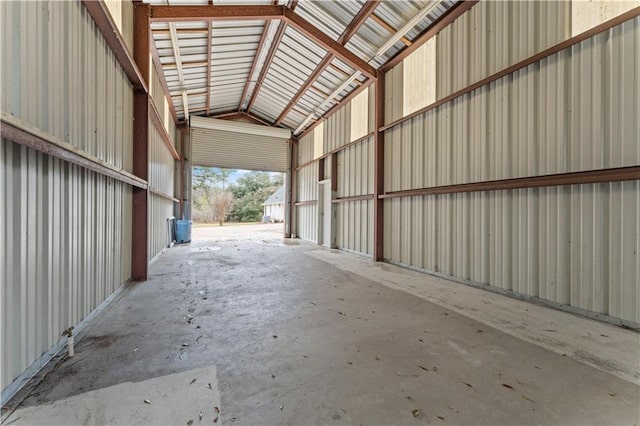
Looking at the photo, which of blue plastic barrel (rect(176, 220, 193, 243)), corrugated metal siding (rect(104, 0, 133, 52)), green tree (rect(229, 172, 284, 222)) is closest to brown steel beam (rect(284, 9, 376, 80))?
corrugated metal siding (rect(104, 0, 133, 52))

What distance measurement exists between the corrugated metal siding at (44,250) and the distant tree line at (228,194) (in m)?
23.3

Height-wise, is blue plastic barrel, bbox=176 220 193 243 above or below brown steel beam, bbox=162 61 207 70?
below

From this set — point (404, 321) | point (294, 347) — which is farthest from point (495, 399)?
point (294, 347)

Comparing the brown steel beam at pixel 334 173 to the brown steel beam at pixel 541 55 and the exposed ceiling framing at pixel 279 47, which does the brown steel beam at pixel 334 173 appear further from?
the brown steel beam at pixel 541 55

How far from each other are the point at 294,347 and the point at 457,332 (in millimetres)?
1597

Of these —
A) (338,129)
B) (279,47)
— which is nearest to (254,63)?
(279,47)

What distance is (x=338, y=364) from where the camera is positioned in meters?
2.09

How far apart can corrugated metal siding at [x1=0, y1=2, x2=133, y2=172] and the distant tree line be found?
22.9 meters

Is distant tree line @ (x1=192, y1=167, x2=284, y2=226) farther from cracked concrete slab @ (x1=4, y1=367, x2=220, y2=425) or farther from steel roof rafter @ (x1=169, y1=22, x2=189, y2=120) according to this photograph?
cracked concrete slab @ (x1=4, y1=367, x2=220, y2=425)

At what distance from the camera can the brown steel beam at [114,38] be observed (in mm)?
2712

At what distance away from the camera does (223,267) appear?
5688mm

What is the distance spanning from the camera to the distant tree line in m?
26.2

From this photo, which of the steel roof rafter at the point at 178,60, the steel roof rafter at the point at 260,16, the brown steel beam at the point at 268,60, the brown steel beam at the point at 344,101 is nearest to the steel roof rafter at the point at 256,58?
the brown steel beam at the point at 268,60

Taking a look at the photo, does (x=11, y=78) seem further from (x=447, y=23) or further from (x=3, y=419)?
(x=447, y=23)
